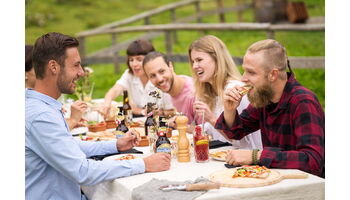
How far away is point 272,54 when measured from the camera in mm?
3387

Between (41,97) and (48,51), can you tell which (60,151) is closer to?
(41,97)

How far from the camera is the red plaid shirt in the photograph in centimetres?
314

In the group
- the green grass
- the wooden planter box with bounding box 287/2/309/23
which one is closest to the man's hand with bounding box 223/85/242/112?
the green grass

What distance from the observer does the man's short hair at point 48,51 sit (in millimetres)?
3178

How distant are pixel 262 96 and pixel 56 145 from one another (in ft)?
4.35

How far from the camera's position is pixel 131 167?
320 centimetres

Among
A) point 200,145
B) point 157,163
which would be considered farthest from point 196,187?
point 200,145

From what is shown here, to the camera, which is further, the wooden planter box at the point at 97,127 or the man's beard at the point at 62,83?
the wooden planter box at the point at 97,127

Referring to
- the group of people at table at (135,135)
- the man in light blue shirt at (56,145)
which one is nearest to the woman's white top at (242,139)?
the group of people at table at (135,135)

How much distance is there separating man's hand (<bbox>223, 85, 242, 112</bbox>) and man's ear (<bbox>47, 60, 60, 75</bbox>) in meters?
1.14

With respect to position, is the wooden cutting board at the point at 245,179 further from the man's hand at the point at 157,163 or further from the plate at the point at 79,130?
the plate at the point at 79,130

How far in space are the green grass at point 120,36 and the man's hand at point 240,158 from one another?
25.8 ft

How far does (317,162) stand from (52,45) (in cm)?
167
